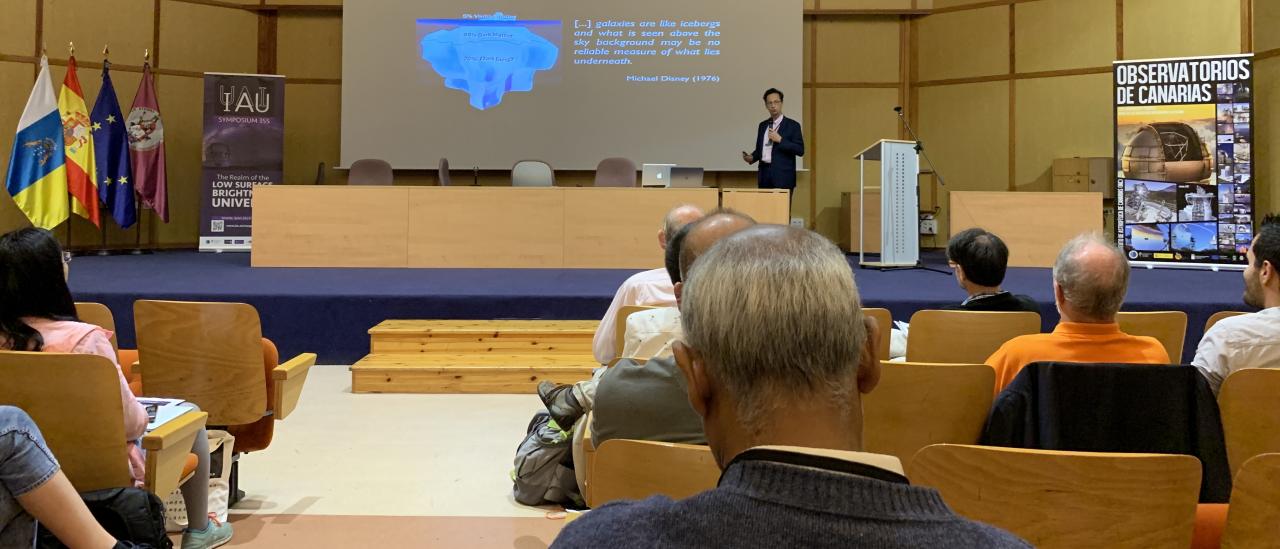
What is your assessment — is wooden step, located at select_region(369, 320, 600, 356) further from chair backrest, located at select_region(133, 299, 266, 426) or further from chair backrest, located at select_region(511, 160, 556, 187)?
chair backrest, located at select_region(511, 160, 556, 187)

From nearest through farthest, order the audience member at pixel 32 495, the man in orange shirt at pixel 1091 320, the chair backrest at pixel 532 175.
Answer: the audience member at pixel 32 495 → the man in orange shirt at pixel 1091 320 → the chair backrest at pixel 532 175

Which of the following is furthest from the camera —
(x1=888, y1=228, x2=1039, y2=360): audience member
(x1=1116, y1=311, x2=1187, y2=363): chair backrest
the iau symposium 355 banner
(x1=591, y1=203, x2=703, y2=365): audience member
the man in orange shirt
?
the iau symposium 355 banner

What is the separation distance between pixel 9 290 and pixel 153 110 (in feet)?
25.1

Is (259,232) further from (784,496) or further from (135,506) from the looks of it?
(784,496)

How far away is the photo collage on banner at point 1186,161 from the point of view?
711 centimetres

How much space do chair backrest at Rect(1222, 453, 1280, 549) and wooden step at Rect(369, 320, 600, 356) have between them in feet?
11.8

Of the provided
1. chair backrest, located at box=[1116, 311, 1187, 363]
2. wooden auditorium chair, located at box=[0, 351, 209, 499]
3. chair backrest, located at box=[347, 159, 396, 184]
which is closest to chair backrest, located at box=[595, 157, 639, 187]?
chair backrest, located at box=[347, 159, 396, 184]

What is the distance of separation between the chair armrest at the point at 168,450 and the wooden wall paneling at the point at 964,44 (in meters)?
Result: 9.01

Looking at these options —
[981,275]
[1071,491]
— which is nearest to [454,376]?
[981,275]

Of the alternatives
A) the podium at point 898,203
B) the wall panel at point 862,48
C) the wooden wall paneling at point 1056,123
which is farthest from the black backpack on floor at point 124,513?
the wall panel at point 862,48

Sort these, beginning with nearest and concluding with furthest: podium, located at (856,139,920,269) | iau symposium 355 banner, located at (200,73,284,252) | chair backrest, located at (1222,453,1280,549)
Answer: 1. chair backrest, located at (1222,453,1280,549)
2. podium, located at (856,139,920,269)
3. iau symposium 355 banner, located at (200,73,284,252)

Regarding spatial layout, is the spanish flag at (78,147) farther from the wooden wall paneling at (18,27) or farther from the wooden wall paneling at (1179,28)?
the wooden wall paneling at (1179,28)

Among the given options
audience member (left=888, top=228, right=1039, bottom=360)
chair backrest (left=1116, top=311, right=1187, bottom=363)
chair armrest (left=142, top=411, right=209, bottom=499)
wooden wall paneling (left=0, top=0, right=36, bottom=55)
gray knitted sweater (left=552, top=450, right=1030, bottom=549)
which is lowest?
chair armrest (left=142, top=411, right=209, bottom=499)

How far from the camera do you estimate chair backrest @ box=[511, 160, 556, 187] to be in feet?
26.2
